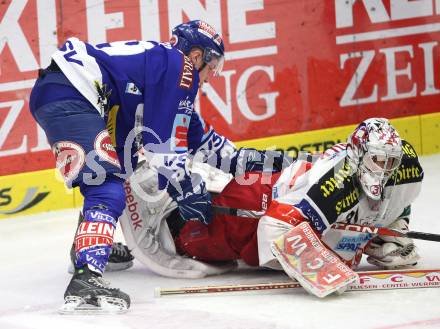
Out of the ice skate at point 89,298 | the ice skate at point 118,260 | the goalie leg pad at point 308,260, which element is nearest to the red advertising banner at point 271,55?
the ice skate at point 118,260

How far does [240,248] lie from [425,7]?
11.9ft

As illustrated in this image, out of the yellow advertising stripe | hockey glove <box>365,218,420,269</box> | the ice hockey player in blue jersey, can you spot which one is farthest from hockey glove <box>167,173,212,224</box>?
the yellow advertising stripe

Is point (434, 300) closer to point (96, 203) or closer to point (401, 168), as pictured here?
point (401, 168)

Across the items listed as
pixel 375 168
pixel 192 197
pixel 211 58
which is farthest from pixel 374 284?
pixel 211 58

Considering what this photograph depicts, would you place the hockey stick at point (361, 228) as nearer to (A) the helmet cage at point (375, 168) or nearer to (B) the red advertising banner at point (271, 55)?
(A) the helmet cage at point (375, 168)

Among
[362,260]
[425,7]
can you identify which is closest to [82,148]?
[362,260]

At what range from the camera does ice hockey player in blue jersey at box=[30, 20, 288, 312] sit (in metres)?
5.05

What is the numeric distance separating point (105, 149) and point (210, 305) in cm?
74

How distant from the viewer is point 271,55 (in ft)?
26.7

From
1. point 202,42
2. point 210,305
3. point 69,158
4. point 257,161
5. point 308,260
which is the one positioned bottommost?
point 210,305

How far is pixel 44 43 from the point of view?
7.21 metres

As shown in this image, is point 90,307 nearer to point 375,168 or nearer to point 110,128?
point 110,128

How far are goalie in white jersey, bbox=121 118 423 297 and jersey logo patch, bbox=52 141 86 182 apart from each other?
59 cm

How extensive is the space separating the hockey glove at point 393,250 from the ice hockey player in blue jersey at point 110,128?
0.75m
